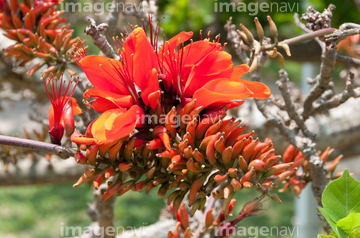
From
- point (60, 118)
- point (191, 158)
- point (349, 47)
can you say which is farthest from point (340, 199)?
point (349, 47)

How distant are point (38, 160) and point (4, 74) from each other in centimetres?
41

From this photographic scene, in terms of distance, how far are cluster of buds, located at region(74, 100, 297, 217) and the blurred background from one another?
0.18 m

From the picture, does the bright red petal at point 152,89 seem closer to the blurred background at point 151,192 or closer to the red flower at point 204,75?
the red flower at point 204,75

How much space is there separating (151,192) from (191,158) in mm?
3799

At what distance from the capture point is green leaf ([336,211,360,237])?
1.82 feet

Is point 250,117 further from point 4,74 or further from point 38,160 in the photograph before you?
point 4,74

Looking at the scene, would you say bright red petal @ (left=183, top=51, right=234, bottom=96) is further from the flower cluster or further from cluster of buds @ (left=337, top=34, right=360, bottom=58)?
cluster of buds @ (left=337, top=34, right=360, bottom=58)

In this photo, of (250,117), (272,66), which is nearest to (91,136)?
(250,117)

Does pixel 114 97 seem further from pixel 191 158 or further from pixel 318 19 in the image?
pixel 318 19

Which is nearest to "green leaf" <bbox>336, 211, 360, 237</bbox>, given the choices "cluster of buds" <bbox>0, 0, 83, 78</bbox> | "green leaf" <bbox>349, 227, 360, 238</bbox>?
"green leaf" <bbox>349, 227, 360, 238</bbox>

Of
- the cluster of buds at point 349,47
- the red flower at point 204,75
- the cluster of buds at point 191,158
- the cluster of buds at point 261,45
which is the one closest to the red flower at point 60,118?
the cluster of buds at point 191,158

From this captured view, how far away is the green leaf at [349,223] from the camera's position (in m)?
0.55

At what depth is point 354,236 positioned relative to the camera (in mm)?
572

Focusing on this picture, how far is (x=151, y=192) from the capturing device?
4.30 m
